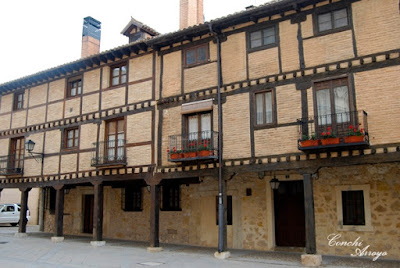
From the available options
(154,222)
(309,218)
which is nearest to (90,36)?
(154,222)

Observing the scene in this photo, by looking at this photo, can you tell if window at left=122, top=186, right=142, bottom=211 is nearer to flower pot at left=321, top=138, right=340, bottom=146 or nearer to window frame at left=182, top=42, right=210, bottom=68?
window frame at left=182, top=42, right=210, bottom=68

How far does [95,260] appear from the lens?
12.8m

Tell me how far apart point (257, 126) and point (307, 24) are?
11.3ft

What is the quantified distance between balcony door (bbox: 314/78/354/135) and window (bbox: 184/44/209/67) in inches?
169

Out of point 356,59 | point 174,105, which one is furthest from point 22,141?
point 356,59

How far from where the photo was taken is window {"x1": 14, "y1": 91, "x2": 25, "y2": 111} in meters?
20.4

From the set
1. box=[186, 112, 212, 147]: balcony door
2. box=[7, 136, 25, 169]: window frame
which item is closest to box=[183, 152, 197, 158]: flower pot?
box=[186, 112, 212, 147]: balcony door

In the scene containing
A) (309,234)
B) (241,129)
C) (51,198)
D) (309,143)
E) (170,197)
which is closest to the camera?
(309,143)

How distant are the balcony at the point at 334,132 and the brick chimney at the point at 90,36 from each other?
1287 cm

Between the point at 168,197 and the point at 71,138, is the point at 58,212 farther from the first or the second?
the point at 168,197

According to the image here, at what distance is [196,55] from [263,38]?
2.66 metres

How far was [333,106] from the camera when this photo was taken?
11.5 m

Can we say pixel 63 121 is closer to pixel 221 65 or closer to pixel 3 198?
pixel 221 65

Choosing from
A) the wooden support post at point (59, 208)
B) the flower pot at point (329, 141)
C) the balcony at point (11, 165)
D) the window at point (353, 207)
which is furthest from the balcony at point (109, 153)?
the window at point (353, 207)
